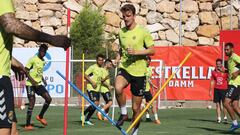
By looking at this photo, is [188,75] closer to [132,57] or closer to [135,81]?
[135,81]

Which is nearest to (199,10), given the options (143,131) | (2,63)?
(143,131)

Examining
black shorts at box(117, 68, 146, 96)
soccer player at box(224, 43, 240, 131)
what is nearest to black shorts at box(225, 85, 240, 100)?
soccer player at box(224, 43, 240, 131)

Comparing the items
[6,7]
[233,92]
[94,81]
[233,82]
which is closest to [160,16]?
[94,81]

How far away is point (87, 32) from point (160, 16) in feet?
12.2

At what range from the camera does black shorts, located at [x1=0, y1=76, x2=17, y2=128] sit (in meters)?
6.91

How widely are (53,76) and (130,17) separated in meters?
19.7

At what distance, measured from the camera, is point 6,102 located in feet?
22.8

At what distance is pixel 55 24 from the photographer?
124ft

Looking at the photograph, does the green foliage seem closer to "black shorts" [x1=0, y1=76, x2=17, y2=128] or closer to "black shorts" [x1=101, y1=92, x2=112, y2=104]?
"black shorts" [x1=101, y1=92, x2=112, y2=104]

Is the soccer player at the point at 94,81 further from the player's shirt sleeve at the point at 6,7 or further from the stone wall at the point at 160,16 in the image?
the player's shirt sleeve at the point at 6,7

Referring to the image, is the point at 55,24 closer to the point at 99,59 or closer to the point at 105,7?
the point at 105,7

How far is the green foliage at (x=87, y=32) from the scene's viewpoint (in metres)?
36.4

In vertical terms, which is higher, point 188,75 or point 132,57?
point 132,57

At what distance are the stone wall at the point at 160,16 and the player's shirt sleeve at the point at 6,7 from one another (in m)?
30.2
